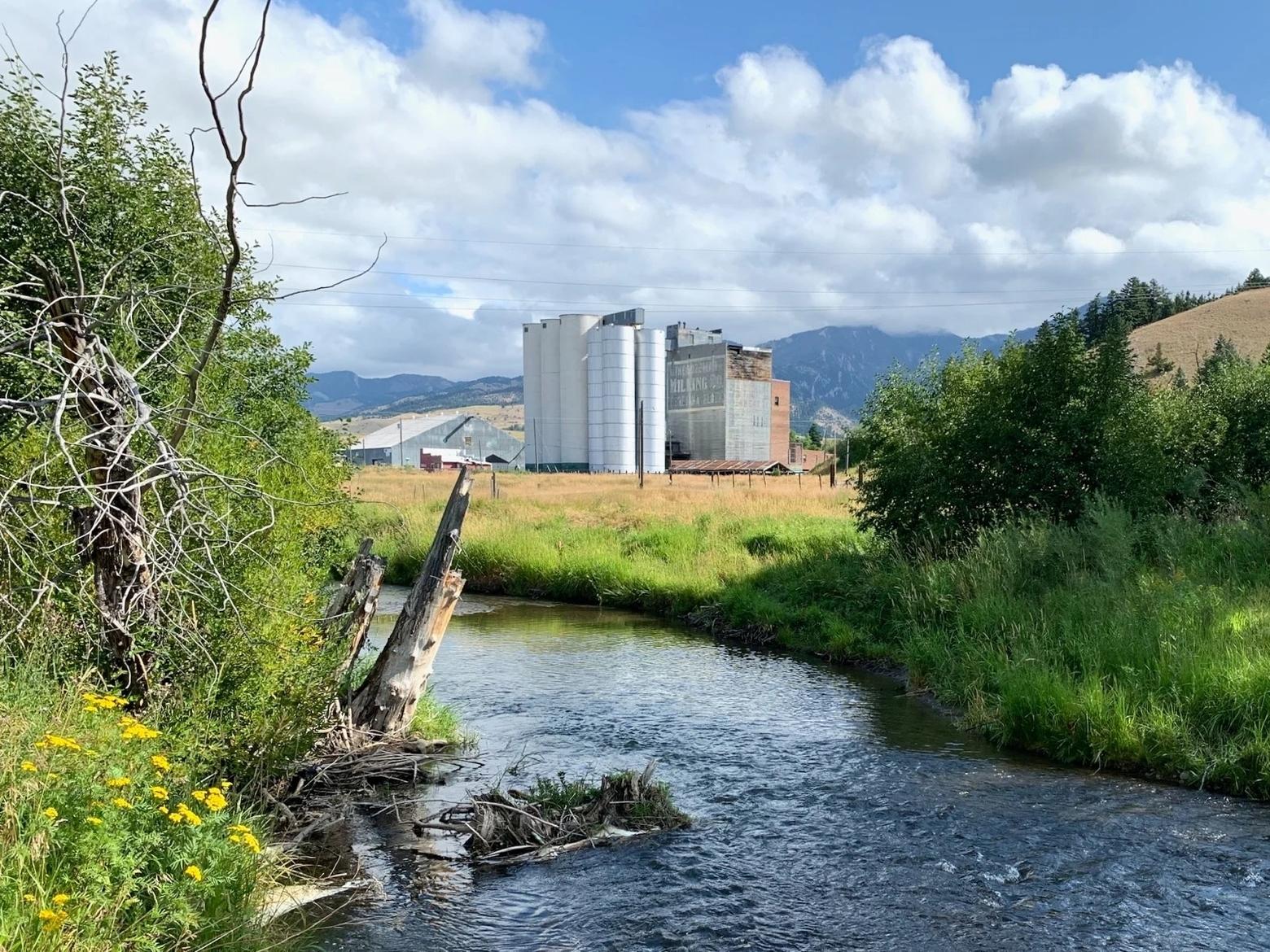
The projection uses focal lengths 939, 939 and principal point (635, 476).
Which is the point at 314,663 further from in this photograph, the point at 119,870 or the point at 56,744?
the point at 119,870

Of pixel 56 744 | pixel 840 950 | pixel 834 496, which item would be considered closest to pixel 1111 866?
pixel 840 950

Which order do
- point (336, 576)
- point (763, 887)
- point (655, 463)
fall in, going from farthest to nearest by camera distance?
point (655, 463) → point (336, 576) → point (763, 887)

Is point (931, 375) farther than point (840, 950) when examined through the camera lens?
Yes

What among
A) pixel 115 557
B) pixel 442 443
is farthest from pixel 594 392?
pixel 115 557

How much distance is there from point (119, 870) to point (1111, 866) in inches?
288

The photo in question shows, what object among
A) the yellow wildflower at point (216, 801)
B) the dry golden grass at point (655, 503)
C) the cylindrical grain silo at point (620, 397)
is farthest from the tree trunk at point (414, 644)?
the cylindrical grain silo at point (620, 397)

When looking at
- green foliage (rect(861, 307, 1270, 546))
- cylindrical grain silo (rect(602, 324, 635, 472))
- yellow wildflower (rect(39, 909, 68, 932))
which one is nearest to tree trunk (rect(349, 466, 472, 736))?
yellow wildflower (rect(39, 909, 68, 932))

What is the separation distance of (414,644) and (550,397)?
3991 inches

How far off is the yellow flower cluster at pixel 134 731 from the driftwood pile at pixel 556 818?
307cm

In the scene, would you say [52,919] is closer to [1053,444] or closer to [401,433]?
[1053,444]

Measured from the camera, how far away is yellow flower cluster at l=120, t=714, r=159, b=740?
5754mm

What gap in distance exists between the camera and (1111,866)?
778cm

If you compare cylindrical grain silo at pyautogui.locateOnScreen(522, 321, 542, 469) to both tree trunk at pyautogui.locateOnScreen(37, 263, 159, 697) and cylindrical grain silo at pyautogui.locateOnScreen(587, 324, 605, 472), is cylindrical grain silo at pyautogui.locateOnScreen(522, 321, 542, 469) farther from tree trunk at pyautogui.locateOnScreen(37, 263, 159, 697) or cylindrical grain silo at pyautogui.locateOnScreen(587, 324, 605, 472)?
tree trunk at pyautogui.locateOnScreen(37, 263, 159, 697)

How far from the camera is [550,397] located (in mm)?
111000
